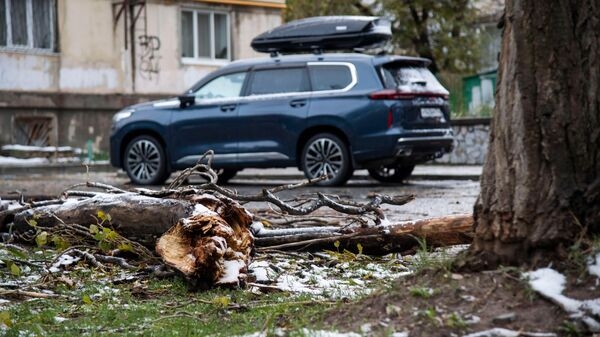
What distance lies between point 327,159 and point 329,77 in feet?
3.92

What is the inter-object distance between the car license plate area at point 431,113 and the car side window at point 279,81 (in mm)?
1725

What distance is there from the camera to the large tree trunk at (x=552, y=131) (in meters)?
4.46

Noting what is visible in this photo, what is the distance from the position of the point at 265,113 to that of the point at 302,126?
64cm

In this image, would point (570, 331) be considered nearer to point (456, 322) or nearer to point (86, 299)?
point (456, 322)

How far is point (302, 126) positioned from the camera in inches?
614

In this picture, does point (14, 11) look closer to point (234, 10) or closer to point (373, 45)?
point (234, 10)

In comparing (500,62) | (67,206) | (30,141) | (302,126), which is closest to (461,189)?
(302,126)

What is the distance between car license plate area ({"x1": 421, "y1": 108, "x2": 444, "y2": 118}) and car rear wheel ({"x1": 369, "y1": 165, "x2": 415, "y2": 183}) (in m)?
1.22

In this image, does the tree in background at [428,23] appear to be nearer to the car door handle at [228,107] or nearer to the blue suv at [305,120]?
the blue suv at [305,120]

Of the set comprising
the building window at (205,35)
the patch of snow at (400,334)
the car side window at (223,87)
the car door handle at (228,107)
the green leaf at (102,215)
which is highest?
the building window at (205,35)

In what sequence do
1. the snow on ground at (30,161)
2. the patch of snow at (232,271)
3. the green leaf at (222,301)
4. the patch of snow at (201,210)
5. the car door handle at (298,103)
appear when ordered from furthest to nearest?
the snow on ground at (30,161) < the car door handle at (298,103) < the patch of snow at (201,210) < the patch of snow at (232,271) < the green leaf at (222,301)

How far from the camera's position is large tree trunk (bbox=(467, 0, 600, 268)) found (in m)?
4.46

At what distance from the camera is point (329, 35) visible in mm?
17141

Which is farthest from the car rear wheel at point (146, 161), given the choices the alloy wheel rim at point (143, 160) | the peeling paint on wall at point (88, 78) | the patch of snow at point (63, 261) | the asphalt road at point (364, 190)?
the patch of snow at point (63, 261)
